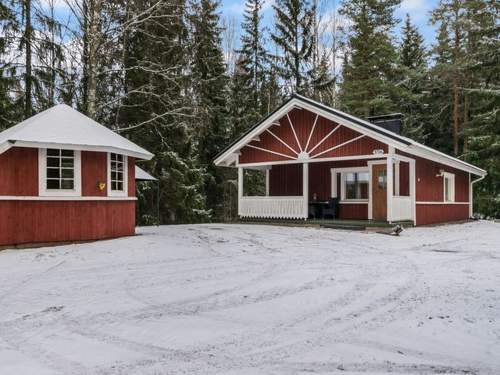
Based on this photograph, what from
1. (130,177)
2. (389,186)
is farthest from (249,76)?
(130,177)

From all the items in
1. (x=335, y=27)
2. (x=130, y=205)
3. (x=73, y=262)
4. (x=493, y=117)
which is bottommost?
(x=73, y=262)

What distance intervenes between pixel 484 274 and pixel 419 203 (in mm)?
9111

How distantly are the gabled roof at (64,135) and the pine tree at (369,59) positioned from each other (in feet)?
62.3

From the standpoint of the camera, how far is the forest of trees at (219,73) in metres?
14.5

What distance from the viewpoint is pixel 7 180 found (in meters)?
9.13

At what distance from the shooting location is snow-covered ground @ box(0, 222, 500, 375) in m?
3.25

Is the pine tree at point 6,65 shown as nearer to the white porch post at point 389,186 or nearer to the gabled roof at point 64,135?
the gabled roof at point 64,135

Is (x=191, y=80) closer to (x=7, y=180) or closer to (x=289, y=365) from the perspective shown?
(x=7, y=180)

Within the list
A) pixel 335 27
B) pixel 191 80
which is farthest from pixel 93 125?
pixel 335 27

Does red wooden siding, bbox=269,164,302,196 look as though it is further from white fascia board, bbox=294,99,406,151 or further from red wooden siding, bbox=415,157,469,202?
red wooden siding, bbox=415,157,469,202

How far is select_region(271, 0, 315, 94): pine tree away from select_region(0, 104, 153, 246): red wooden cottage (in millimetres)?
17232

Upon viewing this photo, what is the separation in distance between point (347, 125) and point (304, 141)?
1856 millimetres

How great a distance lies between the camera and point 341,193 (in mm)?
16234

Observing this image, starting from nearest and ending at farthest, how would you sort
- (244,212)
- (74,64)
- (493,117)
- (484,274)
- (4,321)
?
(4,321), (484,274), (74,64), (244,212), (493,117)
